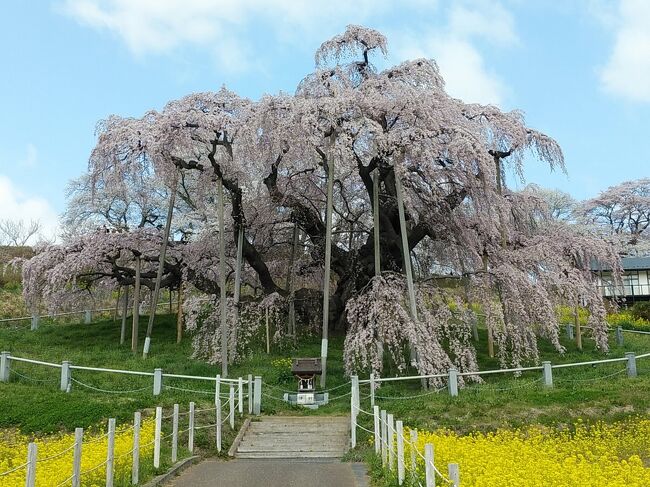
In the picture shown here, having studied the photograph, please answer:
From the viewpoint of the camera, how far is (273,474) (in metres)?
10.8

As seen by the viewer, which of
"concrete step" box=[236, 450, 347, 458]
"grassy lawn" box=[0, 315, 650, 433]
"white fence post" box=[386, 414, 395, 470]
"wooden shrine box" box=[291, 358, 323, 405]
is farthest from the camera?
"wooden shrine box" box=[291, 358, 323, 405]

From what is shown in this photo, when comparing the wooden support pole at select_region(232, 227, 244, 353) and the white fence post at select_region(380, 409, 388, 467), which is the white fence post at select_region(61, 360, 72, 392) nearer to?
the wooden support pole at select_region(232, 227, 244, 353)

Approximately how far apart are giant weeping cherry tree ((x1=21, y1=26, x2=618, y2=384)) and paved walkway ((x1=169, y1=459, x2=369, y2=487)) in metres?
5.83

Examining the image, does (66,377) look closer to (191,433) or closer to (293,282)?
(191,433)

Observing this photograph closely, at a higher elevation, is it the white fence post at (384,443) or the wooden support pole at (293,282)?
the wooden support pole at (293,282)

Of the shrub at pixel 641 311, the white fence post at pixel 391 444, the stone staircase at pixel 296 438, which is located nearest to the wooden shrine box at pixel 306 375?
the stone staircase at pixel 296 438

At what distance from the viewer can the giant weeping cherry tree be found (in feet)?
59.6

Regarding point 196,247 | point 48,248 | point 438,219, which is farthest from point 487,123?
point 48,248

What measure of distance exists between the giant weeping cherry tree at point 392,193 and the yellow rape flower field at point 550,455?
17.4 feet

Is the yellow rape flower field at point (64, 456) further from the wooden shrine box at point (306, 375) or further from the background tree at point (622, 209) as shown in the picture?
the background tree at point (622, 209)

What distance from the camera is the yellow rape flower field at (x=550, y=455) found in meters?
7.46

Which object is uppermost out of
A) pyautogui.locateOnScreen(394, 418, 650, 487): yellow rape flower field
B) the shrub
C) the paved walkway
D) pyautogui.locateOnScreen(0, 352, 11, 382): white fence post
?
the shrub

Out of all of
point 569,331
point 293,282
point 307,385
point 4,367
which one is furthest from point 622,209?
point 4,367

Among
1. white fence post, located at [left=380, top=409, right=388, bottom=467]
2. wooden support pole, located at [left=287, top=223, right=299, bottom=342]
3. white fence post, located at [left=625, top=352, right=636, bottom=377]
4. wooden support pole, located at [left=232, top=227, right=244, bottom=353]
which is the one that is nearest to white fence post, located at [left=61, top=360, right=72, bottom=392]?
wooden support pole, located at [left=232, top=227, right=244, bottom=353]
